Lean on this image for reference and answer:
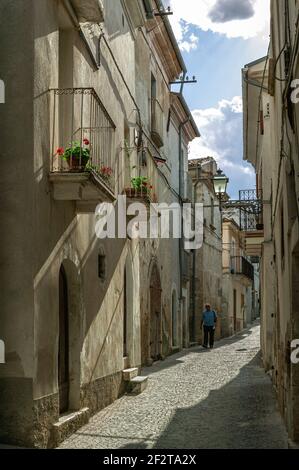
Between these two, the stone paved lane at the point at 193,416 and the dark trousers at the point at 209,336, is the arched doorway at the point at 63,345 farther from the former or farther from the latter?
the dark trousers at the point at 209,336

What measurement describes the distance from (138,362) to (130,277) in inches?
64.9

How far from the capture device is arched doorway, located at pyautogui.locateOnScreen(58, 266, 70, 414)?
330 inches

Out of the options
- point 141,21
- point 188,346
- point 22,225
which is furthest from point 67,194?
point 188,346

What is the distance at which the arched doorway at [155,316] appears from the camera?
17.8 m

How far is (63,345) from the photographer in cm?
858

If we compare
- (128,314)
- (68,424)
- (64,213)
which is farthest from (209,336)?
(64,213)

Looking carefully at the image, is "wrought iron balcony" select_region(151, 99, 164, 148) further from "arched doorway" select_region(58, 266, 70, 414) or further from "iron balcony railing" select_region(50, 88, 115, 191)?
"arched doorway" select_region(58, 266, 70, 414)

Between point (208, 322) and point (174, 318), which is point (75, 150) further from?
point (208, 322)

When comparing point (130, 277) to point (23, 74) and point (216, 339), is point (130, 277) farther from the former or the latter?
point (216, 339)

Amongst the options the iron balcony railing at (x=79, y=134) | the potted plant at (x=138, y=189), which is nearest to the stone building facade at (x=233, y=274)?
the potted plant at (x=138, y=189)

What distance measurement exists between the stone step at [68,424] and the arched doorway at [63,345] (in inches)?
8.5

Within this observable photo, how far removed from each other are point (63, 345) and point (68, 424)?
1.12m

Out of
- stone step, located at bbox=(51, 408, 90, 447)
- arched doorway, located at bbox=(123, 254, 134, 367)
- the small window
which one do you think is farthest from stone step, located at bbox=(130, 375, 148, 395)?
stone step, located at bbox=(51, 408, 90, 447)

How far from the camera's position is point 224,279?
3644 centimetres
